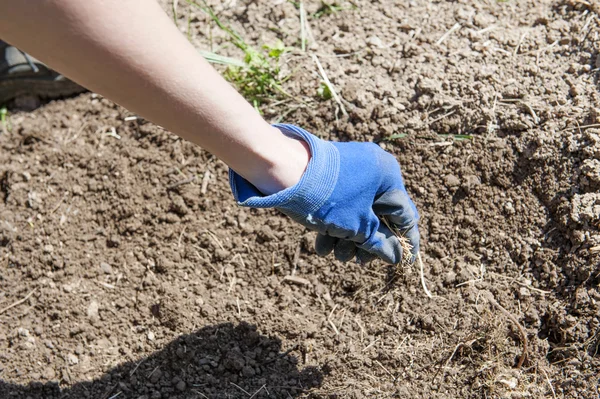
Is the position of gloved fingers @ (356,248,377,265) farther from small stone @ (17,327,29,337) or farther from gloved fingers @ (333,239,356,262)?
small stone @ (17,327,29,337)

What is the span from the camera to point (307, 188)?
1.54m

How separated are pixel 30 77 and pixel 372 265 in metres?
1.85

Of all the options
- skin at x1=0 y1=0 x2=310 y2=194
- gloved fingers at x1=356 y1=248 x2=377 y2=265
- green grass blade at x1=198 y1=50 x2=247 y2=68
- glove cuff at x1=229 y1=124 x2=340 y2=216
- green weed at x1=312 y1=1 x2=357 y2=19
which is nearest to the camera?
skin at x1=0 y1=0 x2=310 y2=194

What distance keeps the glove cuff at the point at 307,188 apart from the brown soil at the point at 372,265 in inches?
22.9

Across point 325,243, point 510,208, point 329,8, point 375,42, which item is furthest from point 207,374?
point 329,8

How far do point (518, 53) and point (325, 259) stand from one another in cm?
112

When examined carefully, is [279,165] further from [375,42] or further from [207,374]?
[375,42]

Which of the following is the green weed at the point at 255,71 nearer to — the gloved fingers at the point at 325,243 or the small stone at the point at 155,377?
the gloved fingers at the point at 325,243

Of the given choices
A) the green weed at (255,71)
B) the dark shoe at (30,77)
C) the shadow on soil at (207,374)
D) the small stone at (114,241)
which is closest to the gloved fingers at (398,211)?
the shadow on soil at (207,374)

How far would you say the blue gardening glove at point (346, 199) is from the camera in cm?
155

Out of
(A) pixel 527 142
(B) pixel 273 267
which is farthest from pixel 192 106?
(A) pixel 527 142

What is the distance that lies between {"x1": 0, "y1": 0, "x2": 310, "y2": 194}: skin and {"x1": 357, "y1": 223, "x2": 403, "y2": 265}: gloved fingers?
0.39 m

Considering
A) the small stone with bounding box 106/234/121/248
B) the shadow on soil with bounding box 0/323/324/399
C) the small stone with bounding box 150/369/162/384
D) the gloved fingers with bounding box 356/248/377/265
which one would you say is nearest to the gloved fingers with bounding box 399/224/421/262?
the gloved fingers with bounding box 356/248/377/265

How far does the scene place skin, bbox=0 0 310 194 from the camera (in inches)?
45.3
